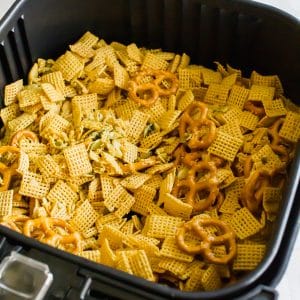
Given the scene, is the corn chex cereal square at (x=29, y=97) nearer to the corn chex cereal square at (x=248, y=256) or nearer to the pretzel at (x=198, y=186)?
the pretzel at (x=198, y=186)

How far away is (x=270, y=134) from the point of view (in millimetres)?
1028

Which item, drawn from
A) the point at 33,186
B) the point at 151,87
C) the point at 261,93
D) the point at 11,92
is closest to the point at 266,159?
the point at 261,93

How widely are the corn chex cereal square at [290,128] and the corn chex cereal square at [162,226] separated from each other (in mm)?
244

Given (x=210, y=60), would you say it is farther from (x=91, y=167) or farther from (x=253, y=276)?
(x=253, y=276)

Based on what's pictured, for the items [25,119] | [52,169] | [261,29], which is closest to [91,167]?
[52,169]

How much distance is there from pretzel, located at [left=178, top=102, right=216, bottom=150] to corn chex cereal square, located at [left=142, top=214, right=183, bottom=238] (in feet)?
0.51

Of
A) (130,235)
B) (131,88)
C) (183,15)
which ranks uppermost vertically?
(183,15)

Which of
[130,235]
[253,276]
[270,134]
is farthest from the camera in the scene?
[270,134]

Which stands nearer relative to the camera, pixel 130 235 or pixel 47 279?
pixel 47 279

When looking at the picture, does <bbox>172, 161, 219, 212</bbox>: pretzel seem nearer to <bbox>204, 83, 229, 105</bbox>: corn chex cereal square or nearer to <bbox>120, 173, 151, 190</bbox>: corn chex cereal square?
<bbox>120, 173, 151, 190</bbox>: corn chex cereal square

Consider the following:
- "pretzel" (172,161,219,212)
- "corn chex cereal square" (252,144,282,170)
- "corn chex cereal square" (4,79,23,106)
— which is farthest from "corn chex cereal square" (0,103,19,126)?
"corn chex cereal square" (252,144,282,170)

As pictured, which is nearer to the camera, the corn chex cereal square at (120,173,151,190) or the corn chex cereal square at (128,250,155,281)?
the corn chex cereal square at (128,250,155,281)

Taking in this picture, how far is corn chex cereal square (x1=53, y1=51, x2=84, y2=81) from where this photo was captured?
1134 millimetres

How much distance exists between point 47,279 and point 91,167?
12.2 inches
